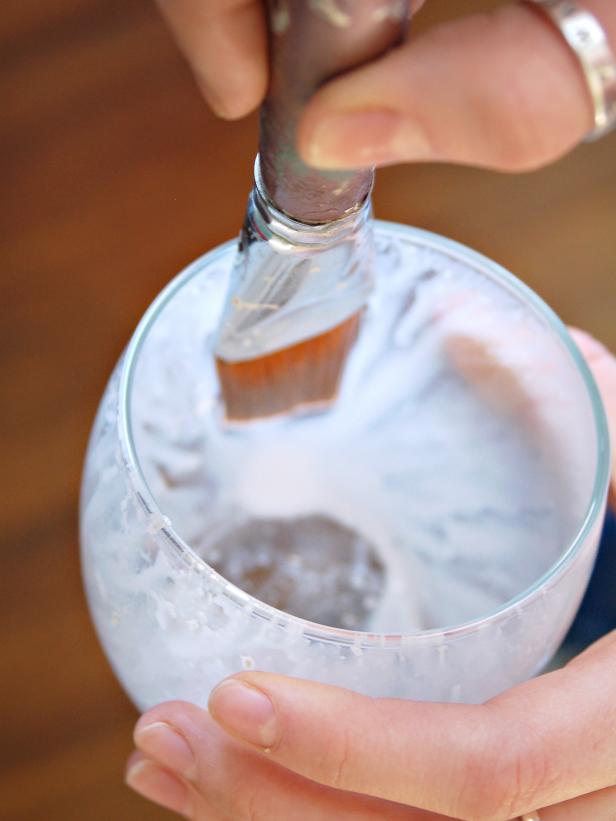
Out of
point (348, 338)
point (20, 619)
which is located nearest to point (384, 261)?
point (348, 338)

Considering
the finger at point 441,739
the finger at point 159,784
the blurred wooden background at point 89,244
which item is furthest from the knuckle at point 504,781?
the blurred wooden background at point 89,244

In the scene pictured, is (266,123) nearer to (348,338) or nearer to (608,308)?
(348,338)

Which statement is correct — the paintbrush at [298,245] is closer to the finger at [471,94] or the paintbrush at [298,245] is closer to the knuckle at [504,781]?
the finger at [471,94]

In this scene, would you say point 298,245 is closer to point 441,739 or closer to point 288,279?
point 288,279

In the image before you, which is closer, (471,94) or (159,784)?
(471,94)

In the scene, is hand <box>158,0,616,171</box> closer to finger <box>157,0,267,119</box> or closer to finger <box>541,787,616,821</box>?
finger <box>157,0,267,119</box>

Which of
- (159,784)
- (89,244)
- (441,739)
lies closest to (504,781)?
(441,739)
